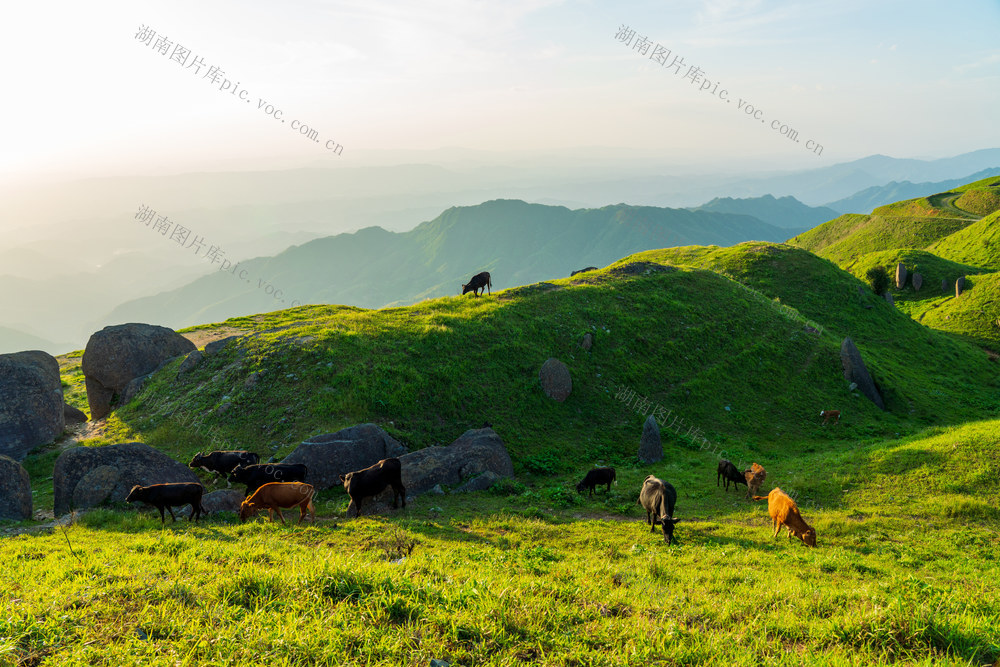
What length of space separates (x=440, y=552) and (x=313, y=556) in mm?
3348

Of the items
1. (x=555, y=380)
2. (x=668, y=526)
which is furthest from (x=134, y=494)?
(x=555, y=380)

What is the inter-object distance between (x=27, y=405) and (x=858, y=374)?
169 feet

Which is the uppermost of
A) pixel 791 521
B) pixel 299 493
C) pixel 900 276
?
pixel 900 276

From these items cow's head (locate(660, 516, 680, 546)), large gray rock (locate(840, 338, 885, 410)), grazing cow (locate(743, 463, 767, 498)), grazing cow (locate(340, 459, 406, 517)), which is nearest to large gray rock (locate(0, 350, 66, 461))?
grazing cow (locate(340, 459, 406, 517))

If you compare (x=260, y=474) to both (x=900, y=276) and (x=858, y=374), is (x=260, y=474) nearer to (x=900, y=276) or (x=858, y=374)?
(x=858, y=374)

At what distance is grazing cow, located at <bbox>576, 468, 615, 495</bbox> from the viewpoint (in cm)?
1981

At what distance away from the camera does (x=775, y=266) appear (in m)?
54.6

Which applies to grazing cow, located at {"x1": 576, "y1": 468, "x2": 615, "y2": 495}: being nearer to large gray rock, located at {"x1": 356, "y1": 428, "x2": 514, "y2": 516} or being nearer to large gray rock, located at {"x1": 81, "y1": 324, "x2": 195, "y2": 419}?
large gray rock, located at {"x1": 356, "y1": 428, "x2": 514, "y2": 516}

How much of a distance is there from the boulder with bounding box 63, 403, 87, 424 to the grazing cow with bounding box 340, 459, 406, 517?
72.1ft

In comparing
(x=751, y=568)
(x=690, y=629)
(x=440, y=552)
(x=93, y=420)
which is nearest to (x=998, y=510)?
(x=751, y=568)

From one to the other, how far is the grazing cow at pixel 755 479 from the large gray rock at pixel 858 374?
2045cm

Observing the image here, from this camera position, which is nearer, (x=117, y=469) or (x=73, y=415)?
(x=117, y=469)

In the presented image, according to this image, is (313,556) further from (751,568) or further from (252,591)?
(751,568)

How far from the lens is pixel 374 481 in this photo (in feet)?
54.4
